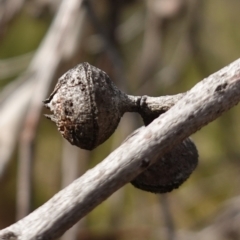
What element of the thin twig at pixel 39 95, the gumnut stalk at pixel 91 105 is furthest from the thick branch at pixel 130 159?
the thin twig at pixel 39 95

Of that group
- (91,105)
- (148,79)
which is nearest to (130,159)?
(91,105)

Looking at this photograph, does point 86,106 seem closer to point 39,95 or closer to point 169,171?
point 169,171

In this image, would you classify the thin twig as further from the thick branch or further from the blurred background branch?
the thick branch

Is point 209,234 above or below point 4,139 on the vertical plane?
below

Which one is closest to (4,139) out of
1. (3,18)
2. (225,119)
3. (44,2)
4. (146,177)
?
(3,18)

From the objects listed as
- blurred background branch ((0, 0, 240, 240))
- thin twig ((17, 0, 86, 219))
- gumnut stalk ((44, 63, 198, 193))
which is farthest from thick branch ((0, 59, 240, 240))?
blurred background branch ((0, 0, 240, 240))

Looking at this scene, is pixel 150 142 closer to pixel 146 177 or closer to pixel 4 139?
pixel 146 177
